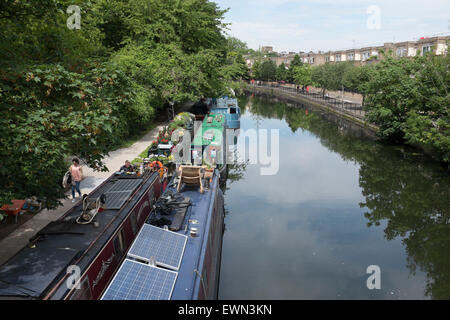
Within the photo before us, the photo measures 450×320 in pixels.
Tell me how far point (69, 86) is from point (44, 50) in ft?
8.59

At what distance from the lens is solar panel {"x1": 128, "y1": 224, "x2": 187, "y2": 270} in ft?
22.1

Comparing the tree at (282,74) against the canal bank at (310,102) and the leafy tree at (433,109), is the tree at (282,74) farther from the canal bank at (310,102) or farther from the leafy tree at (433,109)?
the leafy tree at (433,109)

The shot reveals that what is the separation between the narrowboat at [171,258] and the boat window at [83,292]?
550mm

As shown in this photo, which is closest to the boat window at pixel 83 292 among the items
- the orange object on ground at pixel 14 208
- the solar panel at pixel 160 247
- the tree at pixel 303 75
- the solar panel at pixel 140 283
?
the solar panel at pixel 140 283

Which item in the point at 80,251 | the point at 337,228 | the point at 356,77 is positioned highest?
the point at 356,77

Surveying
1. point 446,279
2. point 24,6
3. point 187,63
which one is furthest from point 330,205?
point 187,63

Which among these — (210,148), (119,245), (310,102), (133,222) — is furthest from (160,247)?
(310,102)

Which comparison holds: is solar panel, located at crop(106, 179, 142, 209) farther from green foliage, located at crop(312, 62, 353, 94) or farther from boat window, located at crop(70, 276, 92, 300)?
green foliage, located at crop(312, 62, 353, 94)

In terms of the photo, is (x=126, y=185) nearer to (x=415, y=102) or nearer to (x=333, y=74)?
(x=415, y=102)

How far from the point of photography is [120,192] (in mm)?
9562

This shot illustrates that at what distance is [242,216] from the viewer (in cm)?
1506

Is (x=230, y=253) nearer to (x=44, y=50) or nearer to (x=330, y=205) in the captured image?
(x=330, y=205)

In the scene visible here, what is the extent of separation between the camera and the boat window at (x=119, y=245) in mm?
7740

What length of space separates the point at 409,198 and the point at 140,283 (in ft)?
54.7
